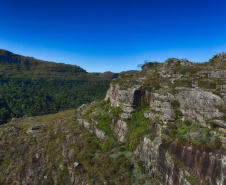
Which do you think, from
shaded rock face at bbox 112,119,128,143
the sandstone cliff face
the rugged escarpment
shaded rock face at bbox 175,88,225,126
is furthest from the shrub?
shaded rock face at bbox 112,119,128,143

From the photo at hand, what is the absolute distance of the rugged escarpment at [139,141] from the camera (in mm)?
13497

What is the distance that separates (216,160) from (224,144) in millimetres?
2162

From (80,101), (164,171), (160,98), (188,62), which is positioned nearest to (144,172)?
(164,171)

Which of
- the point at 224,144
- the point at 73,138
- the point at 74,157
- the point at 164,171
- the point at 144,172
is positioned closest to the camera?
the point at 224,144

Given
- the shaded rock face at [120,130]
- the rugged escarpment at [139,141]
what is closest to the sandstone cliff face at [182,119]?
the rugged escarpment at [139,141]

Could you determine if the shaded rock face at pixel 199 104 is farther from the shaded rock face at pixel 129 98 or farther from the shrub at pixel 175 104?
the shaded rock face at pixel 129 98

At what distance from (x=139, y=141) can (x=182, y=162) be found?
7301mm

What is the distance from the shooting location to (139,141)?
20.2 metres

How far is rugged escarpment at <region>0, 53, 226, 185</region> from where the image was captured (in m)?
13.5

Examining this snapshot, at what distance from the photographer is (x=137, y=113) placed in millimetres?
24406

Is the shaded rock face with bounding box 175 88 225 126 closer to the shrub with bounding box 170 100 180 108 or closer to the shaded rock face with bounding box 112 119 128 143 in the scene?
the shrub with bounding box 170 100 180 108

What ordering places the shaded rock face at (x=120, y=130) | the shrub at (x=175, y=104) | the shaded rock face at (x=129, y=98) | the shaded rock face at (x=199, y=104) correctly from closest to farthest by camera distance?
1. the shaded rock face at (x=199, y=104)
2. the shrub at (x=175, y=104)
3. the shaded rock face at (x=120, y=130)
4. the shaded rock face at (x=129, y=98)

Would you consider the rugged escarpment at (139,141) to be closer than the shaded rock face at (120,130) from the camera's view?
Yes

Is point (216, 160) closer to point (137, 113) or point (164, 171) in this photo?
point (164, 171)
